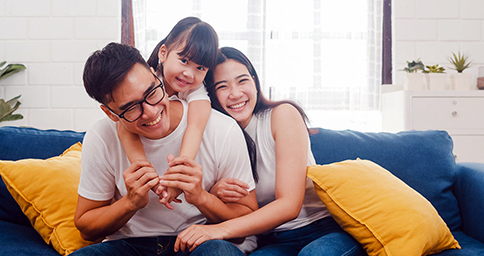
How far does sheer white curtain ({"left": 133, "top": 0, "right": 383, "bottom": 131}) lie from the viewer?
2.69 m

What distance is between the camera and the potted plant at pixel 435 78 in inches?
98.7

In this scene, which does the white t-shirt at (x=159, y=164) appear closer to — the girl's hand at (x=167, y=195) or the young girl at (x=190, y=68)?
the young girl at (x=190, y=68)

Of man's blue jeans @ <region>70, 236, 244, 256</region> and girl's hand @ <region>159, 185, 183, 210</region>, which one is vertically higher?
girl's hand @ <region>159, 185, 183, 210</region>

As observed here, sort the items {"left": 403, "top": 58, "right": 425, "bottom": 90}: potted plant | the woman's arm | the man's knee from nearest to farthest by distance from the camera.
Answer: the man's knee < the woman's arm < {"left": 403, "top": 58, "right": 425, "bottom": 90}: potted plant

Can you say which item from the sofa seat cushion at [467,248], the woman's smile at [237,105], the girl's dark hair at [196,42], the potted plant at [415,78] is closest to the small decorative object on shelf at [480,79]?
the potted plant at [415,78]

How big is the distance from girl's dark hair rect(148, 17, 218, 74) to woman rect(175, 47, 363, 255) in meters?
0.11

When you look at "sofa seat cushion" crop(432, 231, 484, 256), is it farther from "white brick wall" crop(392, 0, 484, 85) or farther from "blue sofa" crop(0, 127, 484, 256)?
"white brick wall" crop(392, 0, 484, 85)

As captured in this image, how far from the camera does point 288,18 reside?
107 inches

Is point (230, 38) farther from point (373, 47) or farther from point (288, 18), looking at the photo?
point (373, 47)

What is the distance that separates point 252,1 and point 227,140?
177 centimetres

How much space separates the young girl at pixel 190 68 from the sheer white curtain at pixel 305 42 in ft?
4.85

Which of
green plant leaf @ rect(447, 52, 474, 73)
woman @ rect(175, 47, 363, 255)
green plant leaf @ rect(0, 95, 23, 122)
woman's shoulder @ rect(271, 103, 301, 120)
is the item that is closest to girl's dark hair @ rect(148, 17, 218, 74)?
woman @ rect(175, 47, 363, 255)

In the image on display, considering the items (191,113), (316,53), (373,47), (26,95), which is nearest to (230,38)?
(316,53)

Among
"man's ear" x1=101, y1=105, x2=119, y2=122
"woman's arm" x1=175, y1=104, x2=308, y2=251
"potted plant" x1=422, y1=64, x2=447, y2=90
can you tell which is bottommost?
"woman's arm" x1=175, y1=104, x2=308, y2=251
